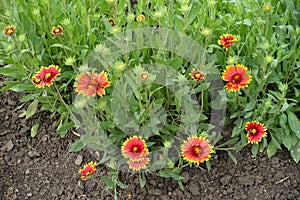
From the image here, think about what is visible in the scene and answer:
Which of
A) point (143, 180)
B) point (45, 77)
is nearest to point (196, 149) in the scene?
point (143, 180)

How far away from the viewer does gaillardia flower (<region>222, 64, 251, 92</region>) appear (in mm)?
2585

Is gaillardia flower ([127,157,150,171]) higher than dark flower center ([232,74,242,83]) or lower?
lower

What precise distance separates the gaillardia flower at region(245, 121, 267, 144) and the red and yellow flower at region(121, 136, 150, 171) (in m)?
0.58

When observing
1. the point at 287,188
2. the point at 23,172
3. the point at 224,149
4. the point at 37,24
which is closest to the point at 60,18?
the point at 37,24

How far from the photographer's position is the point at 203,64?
2.84 meters

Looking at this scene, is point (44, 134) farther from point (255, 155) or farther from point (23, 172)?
point (255, 155)

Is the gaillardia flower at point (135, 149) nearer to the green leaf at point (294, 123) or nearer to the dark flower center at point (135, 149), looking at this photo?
the dark flower center at point (135, 149)

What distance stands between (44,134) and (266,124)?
1.38m

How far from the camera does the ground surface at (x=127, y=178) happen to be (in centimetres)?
284

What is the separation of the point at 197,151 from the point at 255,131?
364mm

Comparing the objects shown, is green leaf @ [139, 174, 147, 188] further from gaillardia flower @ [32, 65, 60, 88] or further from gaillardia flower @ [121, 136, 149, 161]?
gaillardia flower @ [32, 65, 60, 88]

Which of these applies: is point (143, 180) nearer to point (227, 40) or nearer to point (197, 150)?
point (197, 150)

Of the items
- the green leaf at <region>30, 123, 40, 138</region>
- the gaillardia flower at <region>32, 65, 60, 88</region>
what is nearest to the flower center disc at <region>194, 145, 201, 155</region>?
the gaillardia flower at <region>32, 65, 60, 88</region>

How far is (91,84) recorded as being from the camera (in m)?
2.53
